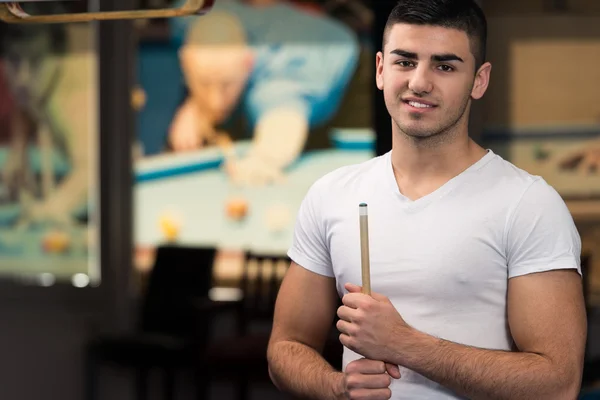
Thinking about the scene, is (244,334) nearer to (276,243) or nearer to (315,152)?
(276,243)

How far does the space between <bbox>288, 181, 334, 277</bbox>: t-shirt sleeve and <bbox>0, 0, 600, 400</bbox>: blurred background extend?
2580 mm

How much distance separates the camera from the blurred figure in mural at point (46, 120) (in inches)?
222

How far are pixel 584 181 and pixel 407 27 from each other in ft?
9.97

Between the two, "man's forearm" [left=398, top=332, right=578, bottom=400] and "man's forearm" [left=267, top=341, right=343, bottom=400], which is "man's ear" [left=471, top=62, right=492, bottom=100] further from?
"man's forearm" [left=267, top=341, right=343, bottom=400]

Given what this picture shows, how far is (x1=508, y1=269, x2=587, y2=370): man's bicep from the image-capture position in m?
1.89

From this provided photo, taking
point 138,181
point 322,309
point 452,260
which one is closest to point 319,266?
point 322,309

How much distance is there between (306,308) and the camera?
7.25 feet

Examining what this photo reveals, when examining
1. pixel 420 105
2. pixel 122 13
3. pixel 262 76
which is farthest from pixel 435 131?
pixel 262 76

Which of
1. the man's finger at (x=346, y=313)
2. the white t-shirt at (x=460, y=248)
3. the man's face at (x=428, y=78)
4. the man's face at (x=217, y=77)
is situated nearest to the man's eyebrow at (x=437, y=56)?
the man's face at (x=428, y=78)

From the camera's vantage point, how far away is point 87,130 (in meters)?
5.66

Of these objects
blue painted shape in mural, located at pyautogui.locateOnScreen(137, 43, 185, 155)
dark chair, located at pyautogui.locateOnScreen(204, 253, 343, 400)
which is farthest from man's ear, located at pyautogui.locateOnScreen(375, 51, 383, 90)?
blue painted shape in mural, located at pyautogui.locateOnScreen(137, 43, 185, 155)

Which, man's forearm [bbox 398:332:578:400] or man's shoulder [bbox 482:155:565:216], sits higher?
man's shoulder [bbox 482:155:565:216]

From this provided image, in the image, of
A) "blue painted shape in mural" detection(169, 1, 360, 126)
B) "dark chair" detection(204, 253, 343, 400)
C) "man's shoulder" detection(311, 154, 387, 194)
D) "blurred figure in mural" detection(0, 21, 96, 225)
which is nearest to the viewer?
"man's shoulder" detection(311, 154, 387, 194)

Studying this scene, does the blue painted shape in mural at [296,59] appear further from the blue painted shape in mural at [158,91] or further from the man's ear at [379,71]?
the man's ear at [379,71]
